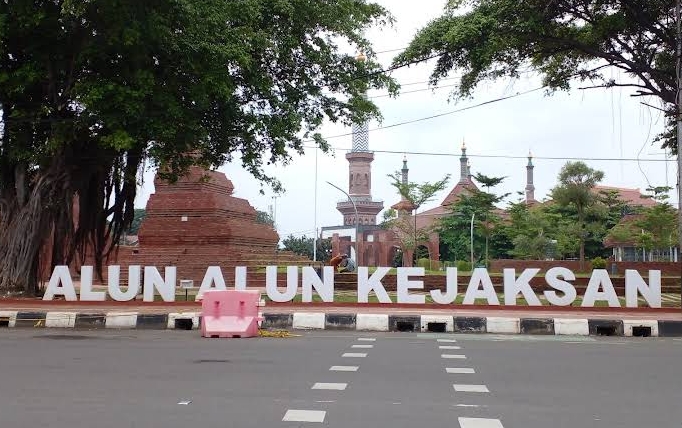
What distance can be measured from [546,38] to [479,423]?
48.6ft

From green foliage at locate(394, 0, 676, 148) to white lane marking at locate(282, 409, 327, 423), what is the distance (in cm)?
1334

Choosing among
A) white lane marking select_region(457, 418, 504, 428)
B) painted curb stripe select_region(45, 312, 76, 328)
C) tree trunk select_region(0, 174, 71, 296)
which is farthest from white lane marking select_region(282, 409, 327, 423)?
tree trunk select_region(0, 174, 71, 296)

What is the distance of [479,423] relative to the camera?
4.95 metres

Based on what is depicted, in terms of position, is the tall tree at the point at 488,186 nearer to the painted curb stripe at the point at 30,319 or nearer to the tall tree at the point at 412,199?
the tall tree at the point at 412,199

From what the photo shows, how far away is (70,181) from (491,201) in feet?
111

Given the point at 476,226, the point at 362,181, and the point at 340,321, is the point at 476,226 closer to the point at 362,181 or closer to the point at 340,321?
the point at 340,321

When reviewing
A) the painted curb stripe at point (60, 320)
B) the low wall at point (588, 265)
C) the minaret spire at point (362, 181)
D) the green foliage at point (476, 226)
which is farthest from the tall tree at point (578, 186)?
the minaret spire at point (362, 181)

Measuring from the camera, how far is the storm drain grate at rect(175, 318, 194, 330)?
42.4 ft

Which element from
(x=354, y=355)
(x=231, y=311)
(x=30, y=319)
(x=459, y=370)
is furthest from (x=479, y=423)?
(x=30, y=319)

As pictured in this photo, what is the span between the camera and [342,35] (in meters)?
18.1

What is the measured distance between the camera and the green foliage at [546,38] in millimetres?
17125

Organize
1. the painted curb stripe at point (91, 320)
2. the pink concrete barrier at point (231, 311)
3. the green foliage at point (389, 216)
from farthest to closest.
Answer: the green foliage at point (389, 216), the painted curb stripe at point (91, 320), the pink concrete barrier at point (231, 311)

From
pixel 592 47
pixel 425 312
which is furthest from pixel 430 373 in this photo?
pixel 592 47

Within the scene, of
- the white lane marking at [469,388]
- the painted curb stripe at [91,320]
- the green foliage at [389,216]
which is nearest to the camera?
the white lane marking at [469,388]
